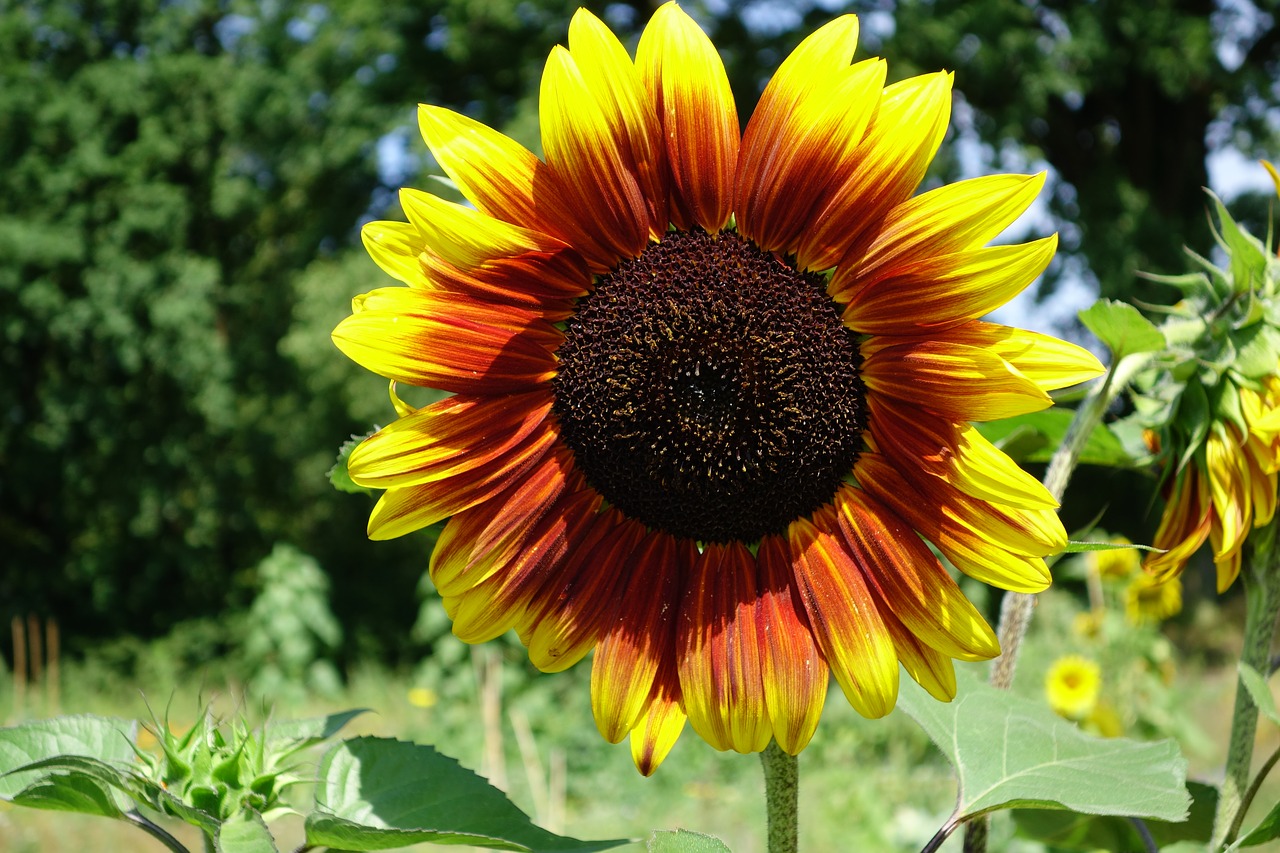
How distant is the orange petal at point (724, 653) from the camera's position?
22.5 inches

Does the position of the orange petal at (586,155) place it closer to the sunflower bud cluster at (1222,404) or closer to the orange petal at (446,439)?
the orange petal at (446,439)

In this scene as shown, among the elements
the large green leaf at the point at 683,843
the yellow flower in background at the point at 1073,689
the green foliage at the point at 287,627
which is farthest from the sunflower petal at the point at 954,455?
the green foliage at the point at 287,627

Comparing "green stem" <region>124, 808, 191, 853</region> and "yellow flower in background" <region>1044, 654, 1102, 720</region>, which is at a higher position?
"green stem" <region>124, 808, 191, 853</region>

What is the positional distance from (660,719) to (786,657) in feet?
0.24

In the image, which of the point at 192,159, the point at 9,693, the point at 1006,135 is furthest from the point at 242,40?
the point at 1006,135

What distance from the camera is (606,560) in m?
0.63

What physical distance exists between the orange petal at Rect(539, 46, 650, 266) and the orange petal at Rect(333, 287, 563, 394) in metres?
0.07

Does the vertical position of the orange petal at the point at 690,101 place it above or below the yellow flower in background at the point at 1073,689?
above

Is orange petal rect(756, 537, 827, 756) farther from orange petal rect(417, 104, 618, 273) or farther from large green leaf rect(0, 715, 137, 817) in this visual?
large green leaf rect(0, 715, 137, 817)

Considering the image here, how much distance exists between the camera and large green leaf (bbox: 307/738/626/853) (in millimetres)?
587

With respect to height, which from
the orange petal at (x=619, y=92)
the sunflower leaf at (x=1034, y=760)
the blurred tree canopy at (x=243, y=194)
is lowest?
the sunflower leaf at (x=1034, y=760)

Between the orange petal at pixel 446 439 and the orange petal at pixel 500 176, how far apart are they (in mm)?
96

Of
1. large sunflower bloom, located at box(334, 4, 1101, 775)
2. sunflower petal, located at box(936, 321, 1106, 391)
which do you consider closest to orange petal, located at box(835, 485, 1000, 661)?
large sunflower bloom, located at box(334, 4, 1101, 775)

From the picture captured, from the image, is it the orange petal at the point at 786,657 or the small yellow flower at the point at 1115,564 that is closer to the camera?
the orange petal at the point at 786,657
